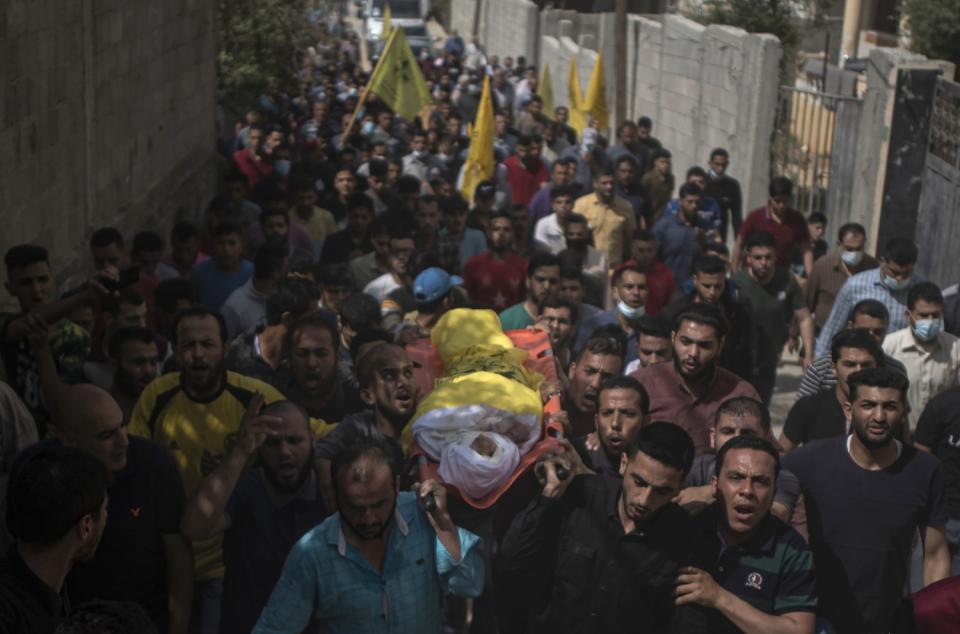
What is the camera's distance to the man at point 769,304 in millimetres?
9430

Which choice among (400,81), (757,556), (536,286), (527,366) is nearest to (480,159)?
(400,81)

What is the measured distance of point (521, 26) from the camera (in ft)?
123

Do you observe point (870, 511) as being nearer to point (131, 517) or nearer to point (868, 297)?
point (131, 517)

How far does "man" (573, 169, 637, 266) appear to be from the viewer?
39.7ft

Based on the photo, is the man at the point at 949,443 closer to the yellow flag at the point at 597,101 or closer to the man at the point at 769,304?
the man at the point at 769,304

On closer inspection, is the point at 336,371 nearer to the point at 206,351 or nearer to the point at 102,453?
the point at 206,351

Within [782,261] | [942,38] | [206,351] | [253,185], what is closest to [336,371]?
[206,351]

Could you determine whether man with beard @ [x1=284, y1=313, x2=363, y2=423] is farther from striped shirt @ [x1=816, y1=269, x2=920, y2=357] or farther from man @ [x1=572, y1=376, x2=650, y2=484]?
striped shirt @ [x1=816, y1=269, x2=920, y2=357]

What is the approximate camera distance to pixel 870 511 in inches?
226

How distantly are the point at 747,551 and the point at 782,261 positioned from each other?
688cm

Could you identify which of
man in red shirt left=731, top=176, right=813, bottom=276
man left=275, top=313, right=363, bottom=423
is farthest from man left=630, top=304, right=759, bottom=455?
man in red shirt left=731, top=176, right=813, bottom=276

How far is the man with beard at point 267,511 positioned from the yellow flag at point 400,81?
11.3 metres

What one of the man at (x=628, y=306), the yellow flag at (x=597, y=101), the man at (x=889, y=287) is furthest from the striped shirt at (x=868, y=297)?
the yellow flag at (x=597, y=101)

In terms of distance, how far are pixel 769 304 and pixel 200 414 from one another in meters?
4.71
